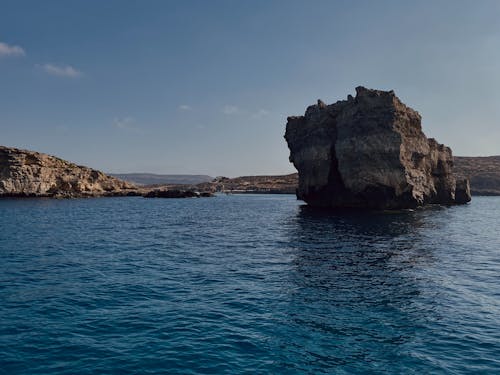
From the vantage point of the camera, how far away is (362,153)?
61.9 metres

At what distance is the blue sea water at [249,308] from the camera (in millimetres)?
12008

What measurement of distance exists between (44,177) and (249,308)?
112m

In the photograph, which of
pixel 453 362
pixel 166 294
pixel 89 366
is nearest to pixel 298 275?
pixel 166 294

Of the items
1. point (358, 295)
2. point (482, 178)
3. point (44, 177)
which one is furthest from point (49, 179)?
point (482, 178)

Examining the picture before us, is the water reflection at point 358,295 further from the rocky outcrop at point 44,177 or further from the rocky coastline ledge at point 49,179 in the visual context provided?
the rocky coastline ledge at point 49,179

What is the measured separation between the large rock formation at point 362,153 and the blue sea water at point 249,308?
1155 inches

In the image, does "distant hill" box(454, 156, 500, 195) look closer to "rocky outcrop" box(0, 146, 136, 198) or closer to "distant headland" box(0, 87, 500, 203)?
"distant headland" box(0, 87, 500, 203)

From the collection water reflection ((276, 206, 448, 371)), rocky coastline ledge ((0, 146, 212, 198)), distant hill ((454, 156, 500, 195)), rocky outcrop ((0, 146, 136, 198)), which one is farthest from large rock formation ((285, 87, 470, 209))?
distant hill ((454, 156, 500, 195))

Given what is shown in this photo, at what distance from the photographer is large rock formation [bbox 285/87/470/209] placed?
61.5 m

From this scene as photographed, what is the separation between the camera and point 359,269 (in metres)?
24.7

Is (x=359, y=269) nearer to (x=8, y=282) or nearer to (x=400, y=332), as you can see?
(x=400, y=332)

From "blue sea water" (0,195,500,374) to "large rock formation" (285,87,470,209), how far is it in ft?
96.3

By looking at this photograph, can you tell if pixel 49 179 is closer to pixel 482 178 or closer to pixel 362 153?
pixel 362 153

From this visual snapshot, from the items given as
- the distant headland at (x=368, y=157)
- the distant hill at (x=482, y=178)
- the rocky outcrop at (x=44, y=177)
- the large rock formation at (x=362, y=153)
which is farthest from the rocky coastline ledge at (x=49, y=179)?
the distant hill at (x=482, y=178)
